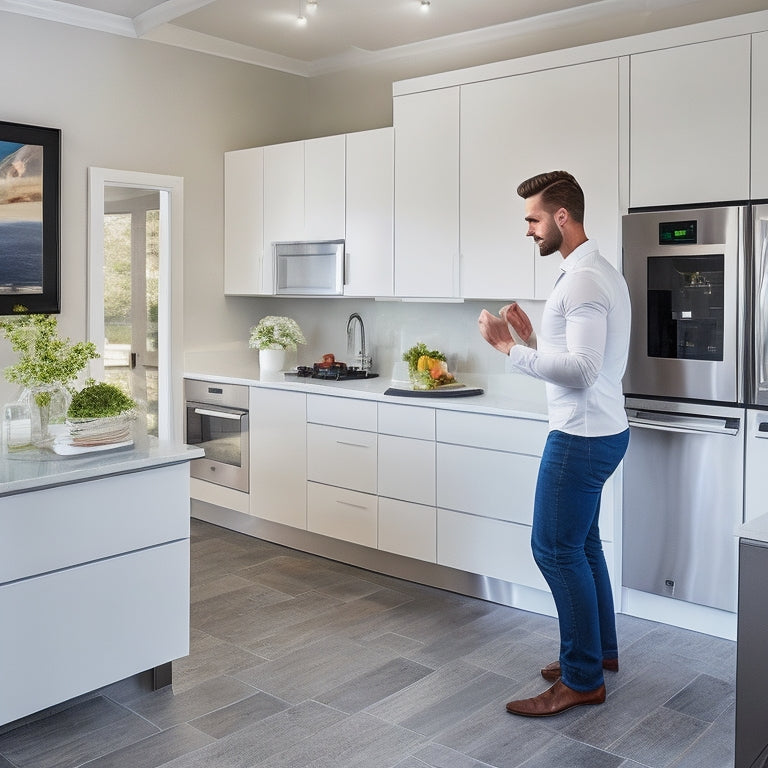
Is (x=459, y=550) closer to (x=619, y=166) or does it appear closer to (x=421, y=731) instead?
(x=421, y=731)

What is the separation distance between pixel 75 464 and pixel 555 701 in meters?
1.71

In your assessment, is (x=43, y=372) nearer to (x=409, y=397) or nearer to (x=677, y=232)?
(x=409, y=397)

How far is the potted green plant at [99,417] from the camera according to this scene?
2770mm

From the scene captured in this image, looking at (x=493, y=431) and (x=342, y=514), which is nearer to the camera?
(x=493, y=431)

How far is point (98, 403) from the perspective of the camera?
2830 mm

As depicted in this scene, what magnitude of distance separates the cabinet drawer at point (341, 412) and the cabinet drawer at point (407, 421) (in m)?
0.07

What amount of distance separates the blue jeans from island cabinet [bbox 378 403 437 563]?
1152 millimetres

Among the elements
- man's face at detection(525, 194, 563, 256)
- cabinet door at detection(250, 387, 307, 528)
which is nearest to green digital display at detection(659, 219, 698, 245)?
man's face at detection(525, 194, 563, 256)

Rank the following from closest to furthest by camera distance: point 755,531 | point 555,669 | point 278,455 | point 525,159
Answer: point 755,531 → point 555,669 → point 525,159 → point 278,455

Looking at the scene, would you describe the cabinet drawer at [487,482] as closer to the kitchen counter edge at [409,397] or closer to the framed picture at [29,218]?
the kitchen counter edge at [409,397]

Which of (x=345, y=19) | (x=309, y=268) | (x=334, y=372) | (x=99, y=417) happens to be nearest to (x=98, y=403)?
(x=99, y=417)

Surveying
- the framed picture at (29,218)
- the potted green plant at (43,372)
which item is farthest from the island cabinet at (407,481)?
the framed picture at (29,218)

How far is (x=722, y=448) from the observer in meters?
3.39

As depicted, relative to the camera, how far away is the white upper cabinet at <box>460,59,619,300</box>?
366 centimetres
